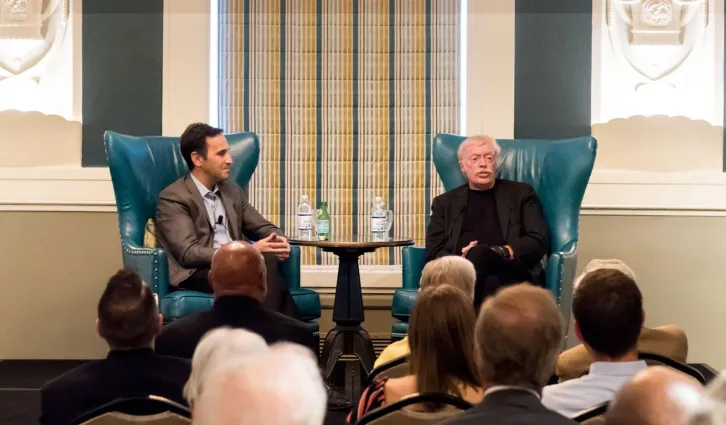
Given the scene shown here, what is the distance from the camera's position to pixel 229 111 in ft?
17.8

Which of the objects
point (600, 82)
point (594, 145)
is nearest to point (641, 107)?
point (600, 82)

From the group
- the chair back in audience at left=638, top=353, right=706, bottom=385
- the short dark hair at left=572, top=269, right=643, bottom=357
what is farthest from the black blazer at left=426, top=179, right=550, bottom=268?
the short dark hair at left=572, top=269, right=643, bottom=357

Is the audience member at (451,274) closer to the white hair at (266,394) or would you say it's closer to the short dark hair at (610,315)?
the short dark hair at (610,315)

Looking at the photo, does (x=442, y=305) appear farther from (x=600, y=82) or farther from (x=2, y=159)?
(x=2, y=159)

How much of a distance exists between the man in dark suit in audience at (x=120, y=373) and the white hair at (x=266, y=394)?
0.79 metres

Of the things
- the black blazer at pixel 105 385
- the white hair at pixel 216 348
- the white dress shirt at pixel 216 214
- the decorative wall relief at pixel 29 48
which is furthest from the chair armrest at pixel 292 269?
the white hair at pixel 216 348

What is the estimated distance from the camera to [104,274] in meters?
5.32

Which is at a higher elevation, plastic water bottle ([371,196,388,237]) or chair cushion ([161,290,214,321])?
plastic water bottle ([371,196,388,237])

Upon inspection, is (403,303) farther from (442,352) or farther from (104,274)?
(442,352)

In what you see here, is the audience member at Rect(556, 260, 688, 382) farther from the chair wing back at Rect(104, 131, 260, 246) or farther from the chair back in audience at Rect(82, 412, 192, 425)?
the chair wing back at Rect(104, 131, 260, 246)

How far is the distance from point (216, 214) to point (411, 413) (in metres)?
2.84

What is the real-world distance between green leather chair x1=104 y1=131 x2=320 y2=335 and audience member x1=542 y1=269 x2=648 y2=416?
2080 millimetres

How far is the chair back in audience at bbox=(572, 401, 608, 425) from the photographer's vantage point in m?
1.65

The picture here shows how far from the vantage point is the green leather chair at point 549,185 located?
164 inches
